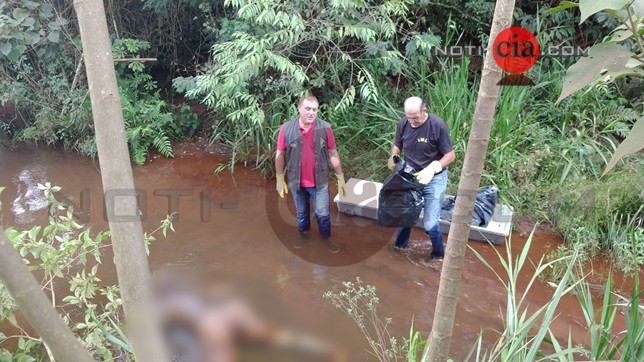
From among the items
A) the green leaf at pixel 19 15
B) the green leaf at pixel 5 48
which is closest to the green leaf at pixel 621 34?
the green leaf at pixel 5 48

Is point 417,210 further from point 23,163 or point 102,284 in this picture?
point 23,163

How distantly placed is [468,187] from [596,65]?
0.63 m

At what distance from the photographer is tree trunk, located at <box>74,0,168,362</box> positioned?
89 cm

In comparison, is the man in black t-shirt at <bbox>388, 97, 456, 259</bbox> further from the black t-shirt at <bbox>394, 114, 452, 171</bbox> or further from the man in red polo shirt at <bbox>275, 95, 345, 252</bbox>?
the man in red polo shirt at <bbox>275, 95, 345, 252</bbox>

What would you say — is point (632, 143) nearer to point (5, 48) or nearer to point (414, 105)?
point (414, 105)

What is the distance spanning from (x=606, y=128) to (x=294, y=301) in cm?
383

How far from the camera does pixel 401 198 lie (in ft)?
12.3

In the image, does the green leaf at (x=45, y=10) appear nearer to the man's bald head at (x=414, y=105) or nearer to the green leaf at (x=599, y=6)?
the man's bald head at (x=414, y=105)

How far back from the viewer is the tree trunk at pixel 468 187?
1184 mm

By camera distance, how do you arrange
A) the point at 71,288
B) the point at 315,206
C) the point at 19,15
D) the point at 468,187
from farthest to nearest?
the point at 19,15 < the point at 315,206 < the point at 71,288 < the point at 468,187

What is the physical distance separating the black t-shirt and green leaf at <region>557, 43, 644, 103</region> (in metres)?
2.96

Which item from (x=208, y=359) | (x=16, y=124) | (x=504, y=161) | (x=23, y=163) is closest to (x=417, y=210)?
(x=504, y=161)

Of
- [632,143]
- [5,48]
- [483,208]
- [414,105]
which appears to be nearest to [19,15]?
[5,48]

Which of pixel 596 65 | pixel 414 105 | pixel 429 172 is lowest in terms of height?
pixel 429 172
